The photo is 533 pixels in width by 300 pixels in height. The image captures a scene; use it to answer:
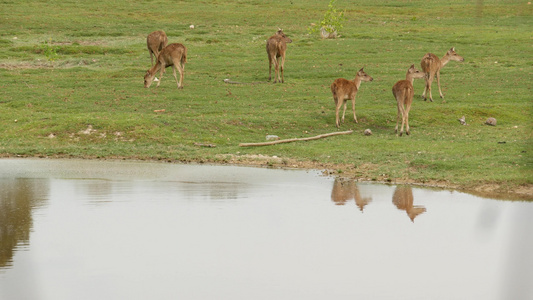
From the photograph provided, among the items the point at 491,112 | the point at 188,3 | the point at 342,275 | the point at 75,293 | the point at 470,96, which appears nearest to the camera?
the point at 75,293

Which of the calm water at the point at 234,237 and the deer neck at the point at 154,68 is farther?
the deer neck at the point at 154,68

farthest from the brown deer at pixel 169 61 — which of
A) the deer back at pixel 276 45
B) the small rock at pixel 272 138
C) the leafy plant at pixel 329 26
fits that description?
the leafy plant at pixel 329 26

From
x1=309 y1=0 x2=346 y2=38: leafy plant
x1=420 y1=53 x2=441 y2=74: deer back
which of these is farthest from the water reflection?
x1=309 y1=0 x2=346 y2=38: leafy plant

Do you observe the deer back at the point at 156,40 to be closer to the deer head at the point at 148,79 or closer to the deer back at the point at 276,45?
the deer head at the point at 148,79

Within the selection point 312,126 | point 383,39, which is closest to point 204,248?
point 312,126

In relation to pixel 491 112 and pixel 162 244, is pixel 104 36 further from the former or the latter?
pixel 162 244

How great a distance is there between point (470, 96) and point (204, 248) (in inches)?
698

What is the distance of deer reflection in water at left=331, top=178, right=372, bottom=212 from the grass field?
0.69 meters

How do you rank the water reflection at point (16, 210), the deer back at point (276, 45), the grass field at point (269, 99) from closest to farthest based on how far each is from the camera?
the water reflection at point (16, 210) < the grass field at point (269, 99) < the deer back at point (276, 45)

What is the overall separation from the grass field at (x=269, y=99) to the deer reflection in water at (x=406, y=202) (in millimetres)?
957

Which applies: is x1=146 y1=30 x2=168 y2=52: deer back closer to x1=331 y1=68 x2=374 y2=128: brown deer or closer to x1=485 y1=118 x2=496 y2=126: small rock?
x1=331 y1=68 x2=374 y2=128: brown deer

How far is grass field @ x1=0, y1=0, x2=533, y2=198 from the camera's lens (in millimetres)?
16453

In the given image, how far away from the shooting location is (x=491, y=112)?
2216cm

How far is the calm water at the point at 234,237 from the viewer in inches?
319
